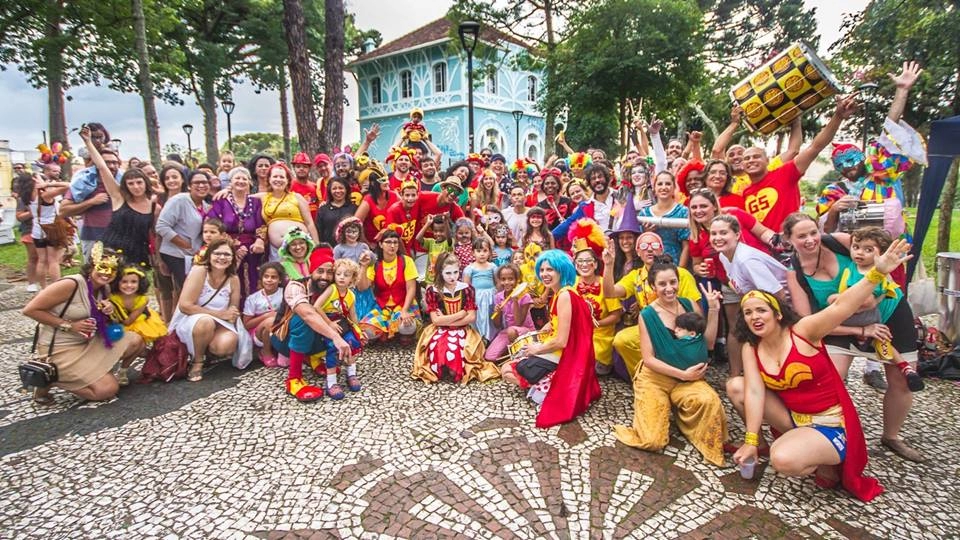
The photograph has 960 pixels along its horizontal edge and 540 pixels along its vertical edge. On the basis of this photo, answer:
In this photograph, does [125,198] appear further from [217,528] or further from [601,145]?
[601,145]

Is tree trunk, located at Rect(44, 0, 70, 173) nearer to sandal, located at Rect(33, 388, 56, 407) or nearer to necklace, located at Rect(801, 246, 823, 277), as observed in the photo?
sandal, located at Rect(33, 388, 56, 407)

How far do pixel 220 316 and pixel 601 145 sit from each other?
2842 cm

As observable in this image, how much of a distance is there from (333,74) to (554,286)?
747 cm

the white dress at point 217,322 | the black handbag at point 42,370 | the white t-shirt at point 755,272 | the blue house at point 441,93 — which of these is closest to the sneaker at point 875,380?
the white t-shirt at point 755,272

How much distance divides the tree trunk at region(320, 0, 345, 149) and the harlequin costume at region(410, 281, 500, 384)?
19.8ft

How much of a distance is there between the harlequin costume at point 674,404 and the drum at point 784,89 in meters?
2.20

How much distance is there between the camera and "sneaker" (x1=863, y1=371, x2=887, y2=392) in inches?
173

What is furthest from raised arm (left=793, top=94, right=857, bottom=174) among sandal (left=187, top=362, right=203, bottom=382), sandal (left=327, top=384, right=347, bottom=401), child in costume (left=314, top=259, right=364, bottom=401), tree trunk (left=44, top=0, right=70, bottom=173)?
tree trunk (left=44, top=0, right=70, bottom=173)

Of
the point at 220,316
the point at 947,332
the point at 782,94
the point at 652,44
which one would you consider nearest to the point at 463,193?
the point at 220,316

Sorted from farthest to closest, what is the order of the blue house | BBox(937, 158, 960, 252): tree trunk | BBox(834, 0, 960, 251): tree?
the blue house < BBox(937, 158, 960, 252): tree trunk < BBox(834, 0, 960, 251): tree

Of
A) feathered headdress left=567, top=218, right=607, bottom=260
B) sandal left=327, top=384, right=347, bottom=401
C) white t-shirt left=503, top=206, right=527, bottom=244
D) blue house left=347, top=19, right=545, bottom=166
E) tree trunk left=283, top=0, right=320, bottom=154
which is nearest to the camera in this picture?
sandal left=327, top=384, right=347, bottom=401

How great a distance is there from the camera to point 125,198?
4.98 meters

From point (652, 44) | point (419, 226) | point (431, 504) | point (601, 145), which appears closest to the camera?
point (431, 504)

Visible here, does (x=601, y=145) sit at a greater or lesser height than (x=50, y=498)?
greater
